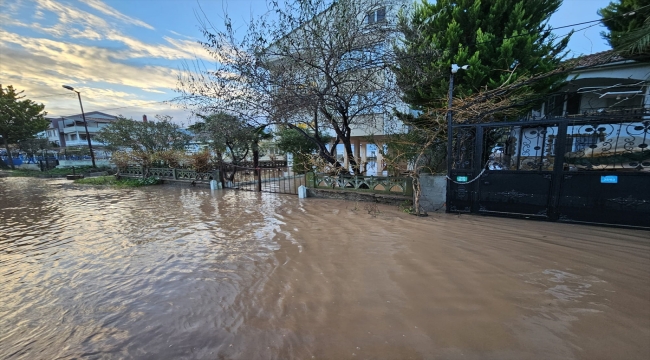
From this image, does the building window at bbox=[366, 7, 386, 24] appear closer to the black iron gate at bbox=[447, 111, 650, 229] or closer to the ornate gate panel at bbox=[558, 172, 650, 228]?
the black iron gate at bbox=[447, 111, 650, 229]

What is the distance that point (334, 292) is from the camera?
3010mm

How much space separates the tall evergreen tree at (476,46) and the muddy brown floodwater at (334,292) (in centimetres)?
376

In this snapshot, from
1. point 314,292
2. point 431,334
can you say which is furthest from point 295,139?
point 431,334

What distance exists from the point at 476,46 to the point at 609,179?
4.24 metres

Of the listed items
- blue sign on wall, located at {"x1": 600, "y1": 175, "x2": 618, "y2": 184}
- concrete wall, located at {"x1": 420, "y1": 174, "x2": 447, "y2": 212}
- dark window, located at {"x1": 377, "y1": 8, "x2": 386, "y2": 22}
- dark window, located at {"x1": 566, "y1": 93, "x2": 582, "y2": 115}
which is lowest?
concrete wall, located at {"x1": 420, "y1": 174, "x2": 447, "y2": 212}

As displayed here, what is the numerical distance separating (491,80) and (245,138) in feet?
30.0

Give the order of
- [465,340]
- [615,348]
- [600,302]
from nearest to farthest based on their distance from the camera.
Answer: [615,348] < [465,340] < [600,302]

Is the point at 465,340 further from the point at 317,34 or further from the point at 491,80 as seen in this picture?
the point at 317,34

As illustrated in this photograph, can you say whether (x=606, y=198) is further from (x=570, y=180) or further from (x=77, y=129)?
(x=77, y=129)

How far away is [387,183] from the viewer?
734 centimetres

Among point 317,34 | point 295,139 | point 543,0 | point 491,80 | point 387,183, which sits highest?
point 543,0

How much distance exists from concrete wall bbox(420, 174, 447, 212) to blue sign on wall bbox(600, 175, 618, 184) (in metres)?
2.70

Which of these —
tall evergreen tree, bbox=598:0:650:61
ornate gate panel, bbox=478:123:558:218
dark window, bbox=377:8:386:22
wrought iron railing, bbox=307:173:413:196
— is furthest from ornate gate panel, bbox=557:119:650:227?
dark window, bbox=377:8:386:22

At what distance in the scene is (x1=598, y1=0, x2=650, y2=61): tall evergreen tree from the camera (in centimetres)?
566
